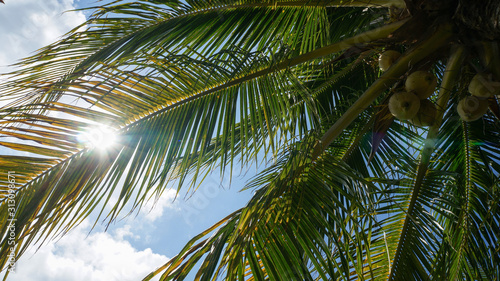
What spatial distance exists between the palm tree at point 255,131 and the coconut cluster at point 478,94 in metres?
0.02

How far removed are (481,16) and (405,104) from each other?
0.41m

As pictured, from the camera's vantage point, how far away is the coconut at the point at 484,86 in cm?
172

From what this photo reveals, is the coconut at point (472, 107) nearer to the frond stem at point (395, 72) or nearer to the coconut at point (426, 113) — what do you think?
the coconut at point (426, 113)

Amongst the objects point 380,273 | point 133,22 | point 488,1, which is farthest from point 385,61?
point 133,22

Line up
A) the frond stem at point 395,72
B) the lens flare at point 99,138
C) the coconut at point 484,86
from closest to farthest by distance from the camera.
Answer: the coconut at point 484,86 → the frond stem at point 395,72 → the lens flare at point 99,138

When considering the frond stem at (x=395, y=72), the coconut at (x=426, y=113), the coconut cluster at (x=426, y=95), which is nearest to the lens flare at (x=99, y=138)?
the frond stem at (x=395, y=72)

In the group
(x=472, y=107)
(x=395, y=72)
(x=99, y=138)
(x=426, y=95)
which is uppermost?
(x=99, y=138)

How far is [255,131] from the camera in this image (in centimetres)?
199

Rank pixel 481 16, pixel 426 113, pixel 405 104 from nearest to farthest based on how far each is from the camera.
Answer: pixel 481 16 → pixel 405 104 → pixel 426 113

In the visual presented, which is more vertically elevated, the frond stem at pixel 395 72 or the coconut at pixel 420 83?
the frond stem at pixel 395 72

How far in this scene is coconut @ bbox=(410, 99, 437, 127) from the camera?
183cm

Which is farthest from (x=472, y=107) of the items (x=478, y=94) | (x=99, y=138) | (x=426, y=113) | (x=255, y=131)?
(x=99, y=138)

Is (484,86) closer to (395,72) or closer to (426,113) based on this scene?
(426,113)

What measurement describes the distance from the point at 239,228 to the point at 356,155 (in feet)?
6.02
